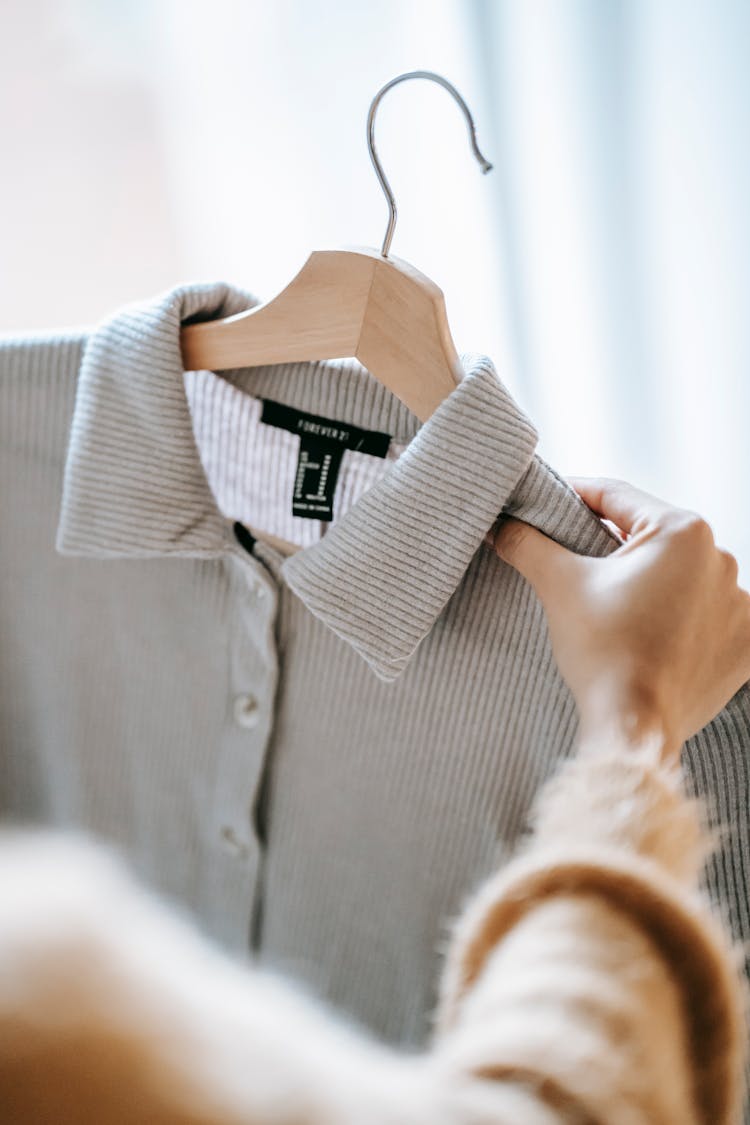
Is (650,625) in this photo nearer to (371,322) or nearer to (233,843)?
(371,322)

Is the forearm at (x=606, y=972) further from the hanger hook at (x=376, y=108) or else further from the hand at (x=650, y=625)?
the hanger hook at (x=376, y=108)

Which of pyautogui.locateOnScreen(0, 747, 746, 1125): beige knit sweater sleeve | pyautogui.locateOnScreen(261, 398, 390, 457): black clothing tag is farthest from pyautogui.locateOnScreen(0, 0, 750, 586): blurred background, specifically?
pyautogui.locateOnScreen(0, 747, 746, 1125): beige knit sweater sleeve

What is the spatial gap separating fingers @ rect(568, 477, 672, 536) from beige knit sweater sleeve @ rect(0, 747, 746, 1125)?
188 millimetres

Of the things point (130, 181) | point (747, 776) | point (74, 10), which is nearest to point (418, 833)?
point (747, 776)

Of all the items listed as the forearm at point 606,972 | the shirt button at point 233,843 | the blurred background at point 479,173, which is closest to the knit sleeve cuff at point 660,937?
the forearm at point 606,972

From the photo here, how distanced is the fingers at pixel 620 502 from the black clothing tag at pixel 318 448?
0.15m

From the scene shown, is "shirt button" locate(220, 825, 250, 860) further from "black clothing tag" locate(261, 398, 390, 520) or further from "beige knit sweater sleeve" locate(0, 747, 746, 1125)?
"beige knit sweater sleeve" locate(0, 747, 746, 1125)

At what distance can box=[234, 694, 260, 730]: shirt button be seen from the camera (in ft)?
2.12

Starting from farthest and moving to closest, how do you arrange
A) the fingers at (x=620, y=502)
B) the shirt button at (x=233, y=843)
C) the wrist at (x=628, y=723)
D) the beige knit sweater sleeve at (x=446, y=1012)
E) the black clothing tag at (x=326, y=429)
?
1. the shirt button at (x=233, y=843)
2. the black clothing tag at (x=326, y=429)
3. the fingers at (x=620, y=502)
4. the wrist at (x=628, y=723)
5. the beige knit sweater sleeve at (x=446, y=1012)

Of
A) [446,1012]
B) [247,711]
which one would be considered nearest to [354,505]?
[247,711]

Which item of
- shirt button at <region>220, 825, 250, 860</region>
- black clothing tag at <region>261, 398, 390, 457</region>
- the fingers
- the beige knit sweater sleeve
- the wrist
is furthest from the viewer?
shirt button at <region>220, 825, 250, 860</region>

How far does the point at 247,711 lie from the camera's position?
0.65 metres

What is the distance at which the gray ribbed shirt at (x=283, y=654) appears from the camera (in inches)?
20.2

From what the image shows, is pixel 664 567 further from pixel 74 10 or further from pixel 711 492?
pixel 74 10
